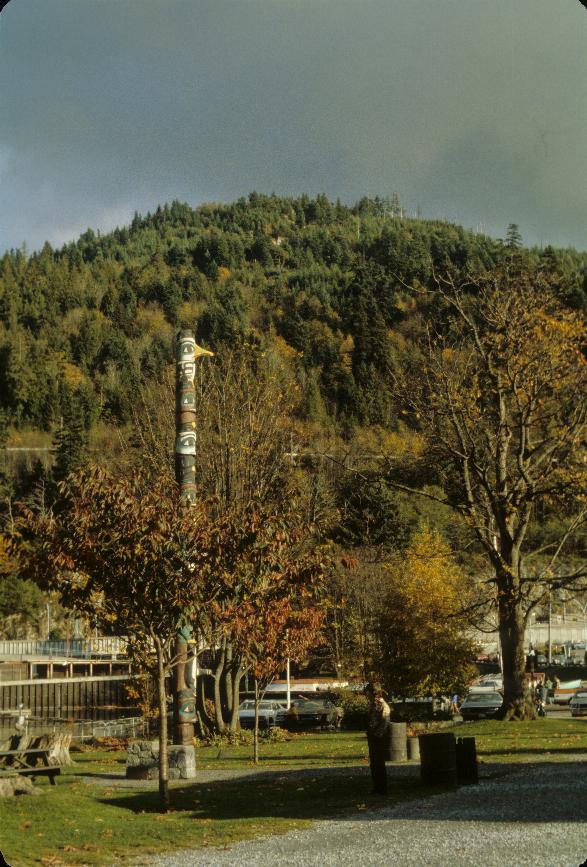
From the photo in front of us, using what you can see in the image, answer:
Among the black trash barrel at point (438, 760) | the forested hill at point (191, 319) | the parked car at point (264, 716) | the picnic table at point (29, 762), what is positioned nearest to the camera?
the black trash barrel at point (438, 760)

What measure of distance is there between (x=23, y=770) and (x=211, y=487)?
18.7 meters

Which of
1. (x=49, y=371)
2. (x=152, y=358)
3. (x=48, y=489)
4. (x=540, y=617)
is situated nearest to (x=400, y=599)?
(x=48, y=489)

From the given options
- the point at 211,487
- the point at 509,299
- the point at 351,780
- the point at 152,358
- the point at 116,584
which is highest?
the point at 152,358

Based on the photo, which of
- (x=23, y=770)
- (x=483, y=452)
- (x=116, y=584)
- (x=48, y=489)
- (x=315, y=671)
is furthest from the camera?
(x=48, y=489)

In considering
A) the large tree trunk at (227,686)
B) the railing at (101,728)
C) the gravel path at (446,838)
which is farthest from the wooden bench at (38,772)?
the large tree trunk at (227,686)

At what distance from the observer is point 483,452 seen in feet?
104

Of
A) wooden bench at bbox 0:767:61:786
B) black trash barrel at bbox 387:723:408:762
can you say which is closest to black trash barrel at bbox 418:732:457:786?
black trash barrel at bbox 387:723:408:762

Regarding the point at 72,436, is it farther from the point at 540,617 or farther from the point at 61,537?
the point at 61,537

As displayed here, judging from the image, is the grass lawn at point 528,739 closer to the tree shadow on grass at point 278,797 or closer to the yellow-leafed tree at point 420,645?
the tree shadow on grass at point 278,797

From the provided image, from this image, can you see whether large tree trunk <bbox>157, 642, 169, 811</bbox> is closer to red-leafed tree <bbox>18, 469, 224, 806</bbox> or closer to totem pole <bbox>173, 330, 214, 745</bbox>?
red-leafed tree <bbox>18, 469, 224, 806</bbox>

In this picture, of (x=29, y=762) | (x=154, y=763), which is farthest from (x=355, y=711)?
(x=29, y=762)

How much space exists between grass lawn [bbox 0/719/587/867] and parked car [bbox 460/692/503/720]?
1863 cm

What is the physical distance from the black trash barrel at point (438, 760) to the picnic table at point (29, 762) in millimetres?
6227

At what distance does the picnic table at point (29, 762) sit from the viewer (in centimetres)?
1748
